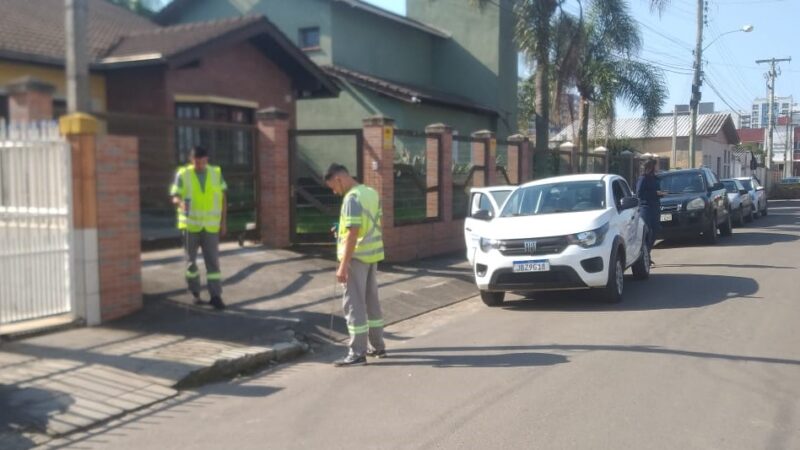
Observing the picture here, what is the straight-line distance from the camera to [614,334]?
8.27 m

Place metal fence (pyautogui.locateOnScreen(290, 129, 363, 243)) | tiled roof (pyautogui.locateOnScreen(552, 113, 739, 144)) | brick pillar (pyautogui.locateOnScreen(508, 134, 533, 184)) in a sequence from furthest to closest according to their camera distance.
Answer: tiled roof (pyautogui.locateOnScreen(552, 113, 739, 144)) < brick pillar (pyautogui.locateOnScreen(508, 134, 533, 184)) < metal fence (pyautogui.locateOnScreen(290, 129, 363, 243))

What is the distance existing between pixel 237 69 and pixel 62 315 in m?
9.50

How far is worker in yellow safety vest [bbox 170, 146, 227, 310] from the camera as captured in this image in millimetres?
8984

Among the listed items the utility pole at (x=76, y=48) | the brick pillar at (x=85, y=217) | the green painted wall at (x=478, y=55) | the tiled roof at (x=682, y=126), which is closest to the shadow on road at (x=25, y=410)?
the brick pillar at (x=85, y=217)

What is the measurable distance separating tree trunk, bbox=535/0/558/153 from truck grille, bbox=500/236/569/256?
40.2 feet

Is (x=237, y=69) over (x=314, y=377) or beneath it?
over

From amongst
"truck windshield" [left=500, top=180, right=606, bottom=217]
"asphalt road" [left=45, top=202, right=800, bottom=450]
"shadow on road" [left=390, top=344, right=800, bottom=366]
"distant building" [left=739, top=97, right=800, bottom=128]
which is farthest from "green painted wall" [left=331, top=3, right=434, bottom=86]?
"distant building" [left=739, top=97, right=800, bottom=128]

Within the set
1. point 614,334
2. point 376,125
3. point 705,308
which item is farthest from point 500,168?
point 614,334

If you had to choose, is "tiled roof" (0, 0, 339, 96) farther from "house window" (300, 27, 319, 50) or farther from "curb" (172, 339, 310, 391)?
"curb" (172, 339, 310, 391)

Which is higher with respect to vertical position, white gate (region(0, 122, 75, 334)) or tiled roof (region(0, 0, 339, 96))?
tiled roof (region(0, 0, 339, 96))

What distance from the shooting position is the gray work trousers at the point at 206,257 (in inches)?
358

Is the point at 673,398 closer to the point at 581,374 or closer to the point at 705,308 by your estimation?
the point at 581,374

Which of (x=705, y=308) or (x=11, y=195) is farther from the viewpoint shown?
(x=705, y=308)

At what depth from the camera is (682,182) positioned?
18203 millimetres
